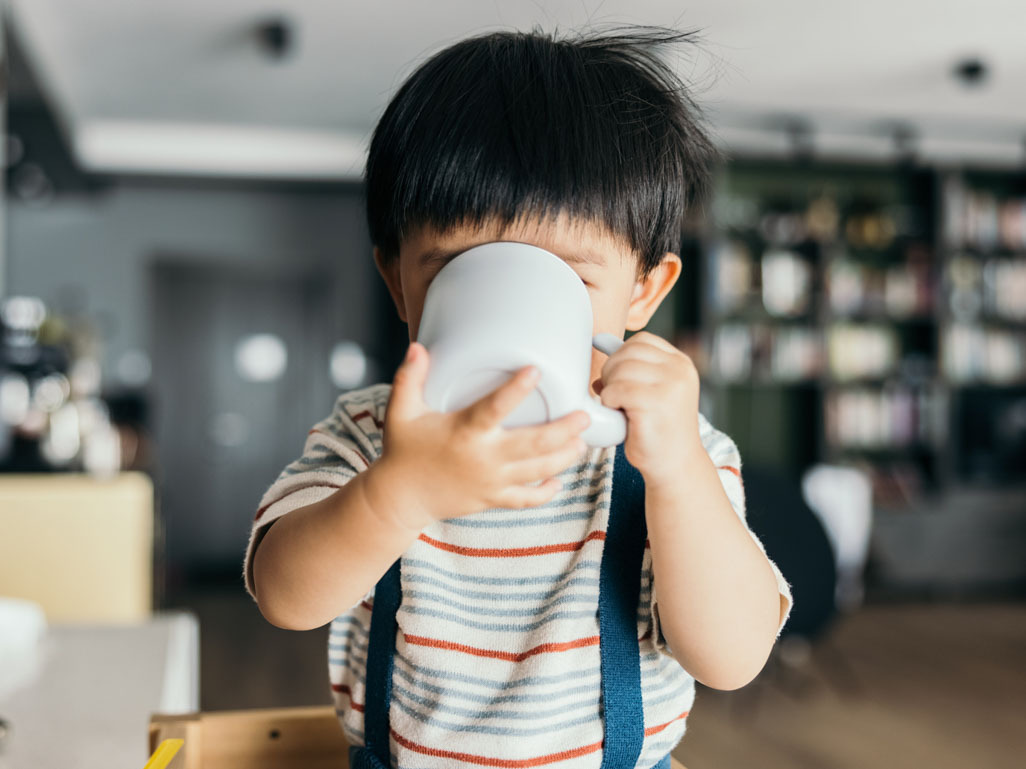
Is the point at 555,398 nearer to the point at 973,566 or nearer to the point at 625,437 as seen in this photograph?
the point at 625,437

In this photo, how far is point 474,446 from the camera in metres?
0.37

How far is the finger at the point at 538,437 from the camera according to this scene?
36 centimetres

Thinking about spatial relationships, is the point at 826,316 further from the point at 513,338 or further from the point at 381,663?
the point at 513,338

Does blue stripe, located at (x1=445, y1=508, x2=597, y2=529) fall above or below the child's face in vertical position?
below

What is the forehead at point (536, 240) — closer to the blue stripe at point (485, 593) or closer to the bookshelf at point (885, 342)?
the blue stripe at point (485, 593)

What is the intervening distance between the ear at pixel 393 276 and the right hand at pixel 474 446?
220 mm

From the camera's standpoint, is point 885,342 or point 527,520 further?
point 885,342

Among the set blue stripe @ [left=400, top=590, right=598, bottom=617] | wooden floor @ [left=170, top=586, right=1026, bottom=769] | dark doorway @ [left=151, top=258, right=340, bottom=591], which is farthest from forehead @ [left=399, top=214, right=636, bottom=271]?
dark doorway @ [left=151, top=258, right=340, bottom=591]

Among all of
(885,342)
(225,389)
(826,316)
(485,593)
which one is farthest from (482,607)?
(225,389)

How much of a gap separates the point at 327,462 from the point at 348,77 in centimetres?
388

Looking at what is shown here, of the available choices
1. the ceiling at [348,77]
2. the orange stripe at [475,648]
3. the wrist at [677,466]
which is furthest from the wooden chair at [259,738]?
the ceiling at [348,77]

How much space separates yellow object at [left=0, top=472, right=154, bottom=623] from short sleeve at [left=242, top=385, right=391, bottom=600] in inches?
82.4

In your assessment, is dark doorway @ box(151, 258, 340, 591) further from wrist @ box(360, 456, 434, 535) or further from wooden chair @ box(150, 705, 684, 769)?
wrist @ box(360, 456, 434, 535)

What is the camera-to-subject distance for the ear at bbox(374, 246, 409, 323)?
59 centimetres
